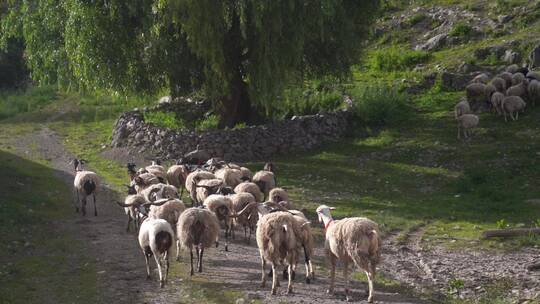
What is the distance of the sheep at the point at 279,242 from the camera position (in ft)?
39.9

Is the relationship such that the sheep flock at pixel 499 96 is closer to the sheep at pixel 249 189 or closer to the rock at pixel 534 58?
the rock at pixel 534 58

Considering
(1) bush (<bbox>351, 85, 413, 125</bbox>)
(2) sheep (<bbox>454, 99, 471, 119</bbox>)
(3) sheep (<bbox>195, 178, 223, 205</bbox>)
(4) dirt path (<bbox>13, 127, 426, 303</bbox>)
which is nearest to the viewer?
(4) dirt path (<bbox>13, 127, 426, 303</bbox>)

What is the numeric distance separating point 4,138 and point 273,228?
24.2m

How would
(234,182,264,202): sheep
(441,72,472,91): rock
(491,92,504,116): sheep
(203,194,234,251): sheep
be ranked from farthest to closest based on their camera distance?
(441,72,472,91): rock < (491,92,504,116): sheep < (234,182,264,202): sheep < (203,194,234,251): sheep

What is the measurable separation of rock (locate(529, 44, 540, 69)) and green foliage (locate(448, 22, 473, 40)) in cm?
556

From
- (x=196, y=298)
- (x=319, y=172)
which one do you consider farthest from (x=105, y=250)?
(x=319, y=172)

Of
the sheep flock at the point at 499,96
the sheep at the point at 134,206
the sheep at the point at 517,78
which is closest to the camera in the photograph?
the sheep at the point at 134,206

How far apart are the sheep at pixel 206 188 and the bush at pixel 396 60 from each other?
1944cm

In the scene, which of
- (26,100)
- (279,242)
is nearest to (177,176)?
(279,242)

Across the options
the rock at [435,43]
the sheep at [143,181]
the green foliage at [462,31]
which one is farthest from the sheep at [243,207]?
the green foliage at [462,31]

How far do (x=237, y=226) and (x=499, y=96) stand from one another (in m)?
13.4

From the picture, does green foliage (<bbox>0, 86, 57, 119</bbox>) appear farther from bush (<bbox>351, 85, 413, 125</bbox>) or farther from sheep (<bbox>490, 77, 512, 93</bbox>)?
sheep (<bbox>490, 77, 512, 93</bbox>)

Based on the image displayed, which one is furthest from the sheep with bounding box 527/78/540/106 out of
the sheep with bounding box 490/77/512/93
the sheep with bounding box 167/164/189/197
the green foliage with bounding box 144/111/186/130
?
the sheep with bounding box 167/164/189/197

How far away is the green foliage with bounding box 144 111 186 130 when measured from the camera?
28.5 meters
